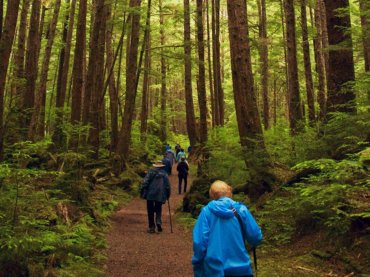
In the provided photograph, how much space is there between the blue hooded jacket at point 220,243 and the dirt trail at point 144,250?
3236mm

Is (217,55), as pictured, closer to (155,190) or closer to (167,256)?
(155,190)

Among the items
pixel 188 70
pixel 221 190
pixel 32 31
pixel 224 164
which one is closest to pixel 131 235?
pixel 224 164

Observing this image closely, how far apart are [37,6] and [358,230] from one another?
15618mm

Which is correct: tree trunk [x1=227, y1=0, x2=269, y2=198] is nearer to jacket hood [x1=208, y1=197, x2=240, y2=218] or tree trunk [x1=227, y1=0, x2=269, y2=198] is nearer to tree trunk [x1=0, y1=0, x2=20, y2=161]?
tree trunk [x1=0, y1=0, x2=20, y2=161]

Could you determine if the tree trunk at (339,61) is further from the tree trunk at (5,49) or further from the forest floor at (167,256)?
the tree trunk at (5,49)

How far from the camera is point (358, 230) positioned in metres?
6.19

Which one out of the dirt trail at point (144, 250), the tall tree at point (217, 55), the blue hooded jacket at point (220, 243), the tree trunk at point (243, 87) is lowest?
the dirt trail at point (144, 250)

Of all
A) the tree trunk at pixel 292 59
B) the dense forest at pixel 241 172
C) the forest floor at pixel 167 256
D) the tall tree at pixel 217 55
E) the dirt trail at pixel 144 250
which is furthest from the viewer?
the tall tree at pixel 217 55

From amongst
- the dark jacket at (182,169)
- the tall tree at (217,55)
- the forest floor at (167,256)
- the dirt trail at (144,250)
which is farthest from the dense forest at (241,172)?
the tall tree at (217,55)

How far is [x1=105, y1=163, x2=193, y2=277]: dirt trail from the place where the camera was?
6.95m

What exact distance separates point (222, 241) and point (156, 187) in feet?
21.3

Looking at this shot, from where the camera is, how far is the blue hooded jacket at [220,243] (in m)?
3.64

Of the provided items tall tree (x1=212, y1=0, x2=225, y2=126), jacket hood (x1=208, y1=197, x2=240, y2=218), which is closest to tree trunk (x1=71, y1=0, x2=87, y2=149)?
jacket hood (x1=208, y1=197, x2=240, y2=218)

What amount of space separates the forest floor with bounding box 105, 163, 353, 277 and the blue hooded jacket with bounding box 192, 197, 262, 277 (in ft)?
8.48
